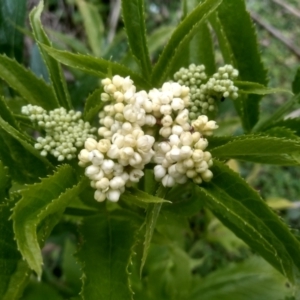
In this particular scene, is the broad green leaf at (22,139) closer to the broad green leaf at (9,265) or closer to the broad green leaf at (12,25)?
the broad green leaf at (9,265)

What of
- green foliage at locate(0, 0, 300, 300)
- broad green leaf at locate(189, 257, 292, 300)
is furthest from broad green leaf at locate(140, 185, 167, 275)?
broad green leaf at locate(189, 257, 292, 300)

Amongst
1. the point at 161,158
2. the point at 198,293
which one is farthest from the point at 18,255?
the point at 198,293

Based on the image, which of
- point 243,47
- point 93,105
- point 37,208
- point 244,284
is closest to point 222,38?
point 243,47

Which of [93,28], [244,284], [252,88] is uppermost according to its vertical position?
[252,88]

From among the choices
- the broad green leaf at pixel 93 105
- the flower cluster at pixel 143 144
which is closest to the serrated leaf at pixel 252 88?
the flower cluster at pixel 143 144

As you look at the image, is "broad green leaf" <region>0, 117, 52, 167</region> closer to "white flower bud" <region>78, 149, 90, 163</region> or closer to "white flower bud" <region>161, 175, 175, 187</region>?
"white flower bud" <region>78, 149, 90, 163</region>

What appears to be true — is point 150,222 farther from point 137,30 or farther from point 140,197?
point 137,30

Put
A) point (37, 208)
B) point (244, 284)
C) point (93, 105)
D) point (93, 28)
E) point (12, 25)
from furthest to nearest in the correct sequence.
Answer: point (93, 28) → point (244, 284) → point (12, 25) → point (93, 105) → point (37, 208)
